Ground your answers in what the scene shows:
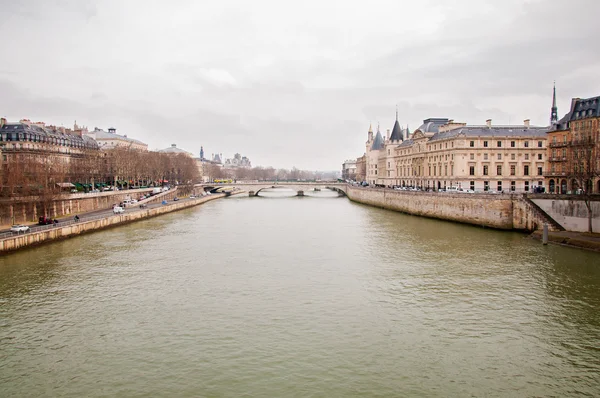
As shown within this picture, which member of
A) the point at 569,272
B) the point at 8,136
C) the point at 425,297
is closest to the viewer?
the point at 425,297

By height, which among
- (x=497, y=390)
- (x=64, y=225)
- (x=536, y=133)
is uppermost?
(x=536, y=133)

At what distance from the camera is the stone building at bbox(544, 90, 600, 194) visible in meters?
36.2

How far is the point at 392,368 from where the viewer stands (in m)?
13.6

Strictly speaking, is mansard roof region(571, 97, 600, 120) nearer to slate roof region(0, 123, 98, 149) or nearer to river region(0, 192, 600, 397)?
river region(0, 192, 600, 397)

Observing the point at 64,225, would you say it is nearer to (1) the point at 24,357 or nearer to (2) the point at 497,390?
(1) the point at 24,357

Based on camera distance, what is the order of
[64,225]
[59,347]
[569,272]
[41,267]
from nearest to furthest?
[59,347] < [569,272] < [41,267] < [64,225]

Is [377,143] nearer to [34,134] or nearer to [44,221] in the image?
[34,134]

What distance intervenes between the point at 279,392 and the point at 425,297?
10.5 meters

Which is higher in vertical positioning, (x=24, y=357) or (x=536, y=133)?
(x=536, y=133)

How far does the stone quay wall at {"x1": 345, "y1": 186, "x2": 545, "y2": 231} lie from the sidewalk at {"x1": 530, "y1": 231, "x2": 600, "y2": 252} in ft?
11.1

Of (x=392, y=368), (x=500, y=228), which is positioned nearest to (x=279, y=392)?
(x=392, y=368)

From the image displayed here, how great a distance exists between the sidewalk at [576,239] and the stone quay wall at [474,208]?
3.39 m

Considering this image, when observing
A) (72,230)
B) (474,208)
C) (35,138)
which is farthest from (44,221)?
(474,208)

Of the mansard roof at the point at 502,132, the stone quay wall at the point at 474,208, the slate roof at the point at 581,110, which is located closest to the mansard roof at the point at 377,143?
the stone quay wall at the point at 474,208
